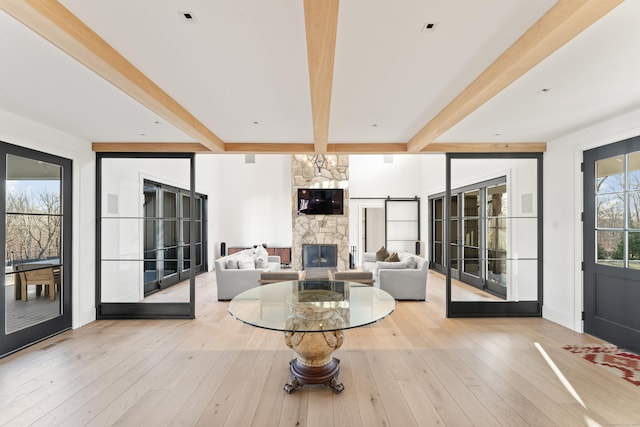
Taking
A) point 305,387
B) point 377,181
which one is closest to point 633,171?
point 305,387

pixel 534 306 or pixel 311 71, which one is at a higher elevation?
pixel 311 71

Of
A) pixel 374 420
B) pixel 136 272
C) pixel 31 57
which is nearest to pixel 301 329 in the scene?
pixel 374 420

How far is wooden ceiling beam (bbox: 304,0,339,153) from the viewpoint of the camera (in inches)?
59.1

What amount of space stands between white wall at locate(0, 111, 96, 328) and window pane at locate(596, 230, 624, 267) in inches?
251

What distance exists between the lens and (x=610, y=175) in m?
3.57

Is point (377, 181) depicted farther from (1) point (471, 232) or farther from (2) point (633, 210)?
(2) point (633, 210)

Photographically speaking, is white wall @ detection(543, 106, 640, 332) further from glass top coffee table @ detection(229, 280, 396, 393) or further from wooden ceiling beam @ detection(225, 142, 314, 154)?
wooden ceiling beam @ detection(225, 142, 314, 154)

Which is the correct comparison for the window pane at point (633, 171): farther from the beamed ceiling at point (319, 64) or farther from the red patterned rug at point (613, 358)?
the red patterned rug at point (613, 358)

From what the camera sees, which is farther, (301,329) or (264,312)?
(264,312)

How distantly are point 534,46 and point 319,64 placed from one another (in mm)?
1246

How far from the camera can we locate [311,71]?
2139 millimetres

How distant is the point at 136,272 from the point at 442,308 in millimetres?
4822

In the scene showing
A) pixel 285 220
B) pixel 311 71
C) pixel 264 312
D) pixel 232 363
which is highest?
pixel 311 71

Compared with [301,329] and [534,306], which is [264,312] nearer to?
[301,329]
